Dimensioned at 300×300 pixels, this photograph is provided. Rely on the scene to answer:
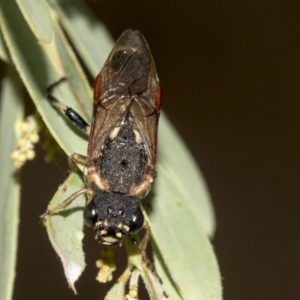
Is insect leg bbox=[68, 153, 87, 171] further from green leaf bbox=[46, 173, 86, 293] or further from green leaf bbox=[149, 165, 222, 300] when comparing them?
green leaf bbox=[149, 165, 222, 300]

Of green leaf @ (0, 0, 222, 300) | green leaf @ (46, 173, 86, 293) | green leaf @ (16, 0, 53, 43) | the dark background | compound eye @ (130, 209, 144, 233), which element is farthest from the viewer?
the dark background

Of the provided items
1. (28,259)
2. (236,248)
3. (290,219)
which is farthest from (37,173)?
(290,219)

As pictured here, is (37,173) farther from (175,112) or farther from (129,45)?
(129,45)

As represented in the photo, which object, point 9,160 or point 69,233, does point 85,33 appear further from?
point 69,233

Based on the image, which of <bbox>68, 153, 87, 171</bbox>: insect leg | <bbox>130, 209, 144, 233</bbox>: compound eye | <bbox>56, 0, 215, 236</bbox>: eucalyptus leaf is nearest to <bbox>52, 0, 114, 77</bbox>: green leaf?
<bbox>56, 0, 215, 236</bbox>: eucalyptus leaf

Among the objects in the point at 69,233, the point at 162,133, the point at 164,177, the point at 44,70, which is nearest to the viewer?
the point at 69,233

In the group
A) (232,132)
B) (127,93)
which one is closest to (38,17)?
(127,93)
